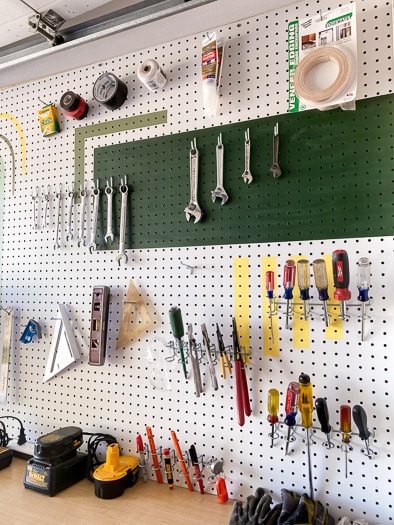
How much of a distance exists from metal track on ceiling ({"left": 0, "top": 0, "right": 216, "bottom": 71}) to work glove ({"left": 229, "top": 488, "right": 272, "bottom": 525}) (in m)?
1.36

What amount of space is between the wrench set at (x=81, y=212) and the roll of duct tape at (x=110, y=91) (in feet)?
0.81

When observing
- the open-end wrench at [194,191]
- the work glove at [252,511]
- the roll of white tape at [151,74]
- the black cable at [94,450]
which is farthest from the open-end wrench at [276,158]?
the black cable at [94,450]

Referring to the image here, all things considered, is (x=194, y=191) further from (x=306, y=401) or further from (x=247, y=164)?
(x=306, y=401)

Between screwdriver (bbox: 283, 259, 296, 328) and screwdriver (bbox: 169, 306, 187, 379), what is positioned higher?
screwdriver (bbox: 283, 259, 296, 328)

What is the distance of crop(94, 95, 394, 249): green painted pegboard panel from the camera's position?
101cm

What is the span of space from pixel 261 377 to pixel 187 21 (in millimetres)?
1087

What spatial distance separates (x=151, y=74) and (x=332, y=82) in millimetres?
531

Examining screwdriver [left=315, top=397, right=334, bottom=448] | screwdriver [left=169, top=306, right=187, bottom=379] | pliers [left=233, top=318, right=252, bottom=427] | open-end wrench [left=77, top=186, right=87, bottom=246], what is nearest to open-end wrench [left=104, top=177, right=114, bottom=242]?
open-end wrench [left=77, top=186, right=87, bottom=246]

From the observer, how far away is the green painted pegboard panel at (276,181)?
101cm

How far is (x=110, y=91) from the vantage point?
1.32 metres

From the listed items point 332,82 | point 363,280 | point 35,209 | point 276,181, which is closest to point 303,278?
point 363,280

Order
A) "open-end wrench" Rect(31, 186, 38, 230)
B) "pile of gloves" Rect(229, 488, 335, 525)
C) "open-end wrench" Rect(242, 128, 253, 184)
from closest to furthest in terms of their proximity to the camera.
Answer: "pile of gloves" Rect(229, 488, 335, 525) < "open-end wrench" Rect(242, 128, 253, 184) < "open-end wrench" Rect(31, 186, 38, 230)

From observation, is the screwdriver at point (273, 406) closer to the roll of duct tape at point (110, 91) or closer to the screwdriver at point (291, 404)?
the screwdriver at point (291, 404)

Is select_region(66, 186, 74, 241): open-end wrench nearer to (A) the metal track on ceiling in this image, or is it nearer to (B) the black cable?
(A) the metal track on ceiling
